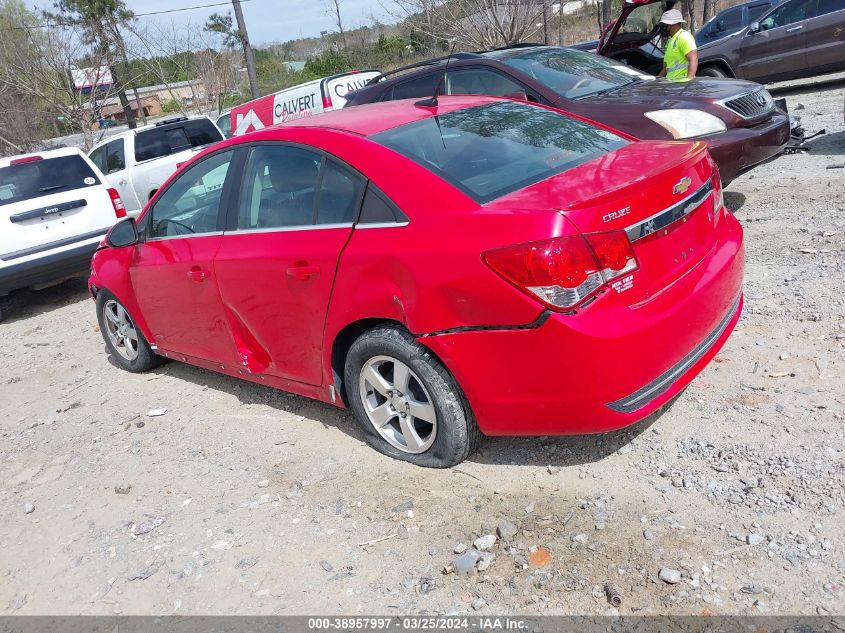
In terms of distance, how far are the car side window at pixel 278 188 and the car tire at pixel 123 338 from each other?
1854 millimetres

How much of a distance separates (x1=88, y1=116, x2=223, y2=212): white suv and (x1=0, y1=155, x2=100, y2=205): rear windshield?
2758 millimetres

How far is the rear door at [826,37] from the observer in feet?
40.8

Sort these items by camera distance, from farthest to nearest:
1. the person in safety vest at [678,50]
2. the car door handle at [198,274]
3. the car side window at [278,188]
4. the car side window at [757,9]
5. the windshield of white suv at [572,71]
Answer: the car side window at [757,9] → the person in safety vest at [678,50] → the windshield of white suv at [572,71] → the car door handle at [198,274] → the car side window at [278,188]

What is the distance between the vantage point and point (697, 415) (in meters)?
3.42

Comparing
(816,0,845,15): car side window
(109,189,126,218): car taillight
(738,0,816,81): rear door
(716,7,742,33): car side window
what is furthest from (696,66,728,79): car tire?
(109,189,126,218): car taillight

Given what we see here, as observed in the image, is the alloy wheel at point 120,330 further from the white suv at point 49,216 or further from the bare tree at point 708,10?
the bare tree at point 708,10

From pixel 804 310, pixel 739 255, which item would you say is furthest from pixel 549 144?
pixel 804 310

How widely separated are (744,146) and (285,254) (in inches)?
158

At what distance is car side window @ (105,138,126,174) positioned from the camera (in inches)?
462

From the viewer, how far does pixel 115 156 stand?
1195 cm

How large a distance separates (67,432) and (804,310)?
4737mm

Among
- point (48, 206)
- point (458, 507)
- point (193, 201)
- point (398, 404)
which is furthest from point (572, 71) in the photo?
point (48, 206)

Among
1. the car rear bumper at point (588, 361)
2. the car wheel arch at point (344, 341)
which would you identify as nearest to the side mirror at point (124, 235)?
the car wheel arch at point (344, 341)

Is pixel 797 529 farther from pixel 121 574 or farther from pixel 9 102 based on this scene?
pixel 9 102
